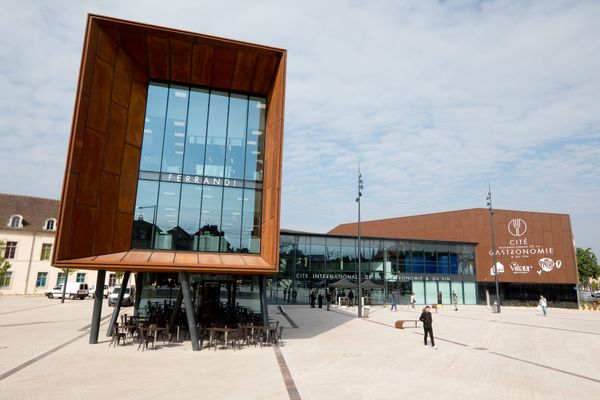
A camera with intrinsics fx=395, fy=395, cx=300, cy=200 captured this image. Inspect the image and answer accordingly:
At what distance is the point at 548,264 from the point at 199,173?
4233 centimetres

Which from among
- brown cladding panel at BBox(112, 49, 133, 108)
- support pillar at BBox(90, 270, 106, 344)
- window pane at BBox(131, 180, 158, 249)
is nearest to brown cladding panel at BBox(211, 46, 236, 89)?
brown cladding panel at BBox(112, 49, 133, 108)

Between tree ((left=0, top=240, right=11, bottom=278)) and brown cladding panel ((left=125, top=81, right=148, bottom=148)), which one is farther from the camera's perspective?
tree ((left=0, top=240, right=11, bottom=278))

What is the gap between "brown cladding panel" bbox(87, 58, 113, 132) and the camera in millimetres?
15484

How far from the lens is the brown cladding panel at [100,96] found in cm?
1548

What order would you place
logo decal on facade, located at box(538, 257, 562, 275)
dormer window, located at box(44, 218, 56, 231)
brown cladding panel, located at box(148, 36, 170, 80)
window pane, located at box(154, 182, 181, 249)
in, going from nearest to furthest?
1. brown cladding panel, located at box(148, 36, 170, 80)
2. window pane, located at box(154, 182, 181, 249)
3. logo decal on facade, located at box(538, 257, 562, 275)
4. dormer window, located at box(44, 218, 56, 231)

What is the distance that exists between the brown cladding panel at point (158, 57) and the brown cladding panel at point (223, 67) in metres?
2.10

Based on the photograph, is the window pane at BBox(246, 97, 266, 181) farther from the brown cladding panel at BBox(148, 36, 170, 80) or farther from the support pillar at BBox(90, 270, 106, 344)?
the support pillar at BBox(90, 270, 106, 344)

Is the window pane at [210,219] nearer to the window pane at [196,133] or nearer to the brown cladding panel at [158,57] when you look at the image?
the window pane at [196,133]

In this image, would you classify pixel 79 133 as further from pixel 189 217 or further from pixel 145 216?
pixel 189 217

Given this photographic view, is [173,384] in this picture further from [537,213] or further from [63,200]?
[537,213]

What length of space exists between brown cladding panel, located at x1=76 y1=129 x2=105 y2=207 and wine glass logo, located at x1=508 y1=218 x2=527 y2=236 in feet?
147

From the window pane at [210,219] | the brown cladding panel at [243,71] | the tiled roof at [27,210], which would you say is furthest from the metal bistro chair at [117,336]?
the tiled roof at [27,210]

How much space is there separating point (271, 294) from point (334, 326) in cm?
1635

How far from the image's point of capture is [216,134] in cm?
1888
